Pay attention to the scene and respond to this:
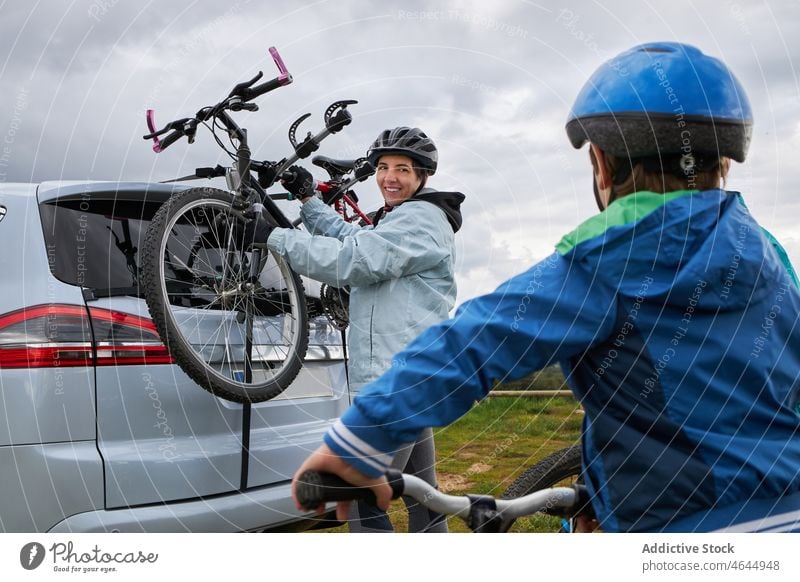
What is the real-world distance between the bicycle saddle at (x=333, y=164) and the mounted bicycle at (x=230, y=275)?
0.47 meters

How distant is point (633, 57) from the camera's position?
1.52 m

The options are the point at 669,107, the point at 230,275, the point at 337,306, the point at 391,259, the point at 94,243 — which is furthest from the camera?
the point at 337,306

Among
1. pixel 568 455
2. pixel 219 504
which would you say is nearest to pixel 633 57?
pixel 568 455

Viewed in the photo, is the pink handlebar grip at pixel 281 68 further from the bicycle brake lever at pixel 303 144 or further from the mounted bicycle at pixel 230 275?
the bicycle brake lever at pixel 303 144

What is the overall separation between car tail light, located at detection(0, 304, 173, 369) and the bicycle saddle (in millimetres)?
1470

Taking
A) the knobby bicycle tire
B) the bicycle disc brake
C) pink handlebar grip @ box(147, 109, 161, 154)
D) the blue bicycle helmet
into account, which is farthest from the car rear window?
the blue bicycle helmet

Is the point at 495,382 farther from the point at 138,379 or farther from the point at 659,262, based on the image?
the point at 138,379

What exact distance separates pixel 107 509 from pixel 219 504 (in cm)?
39

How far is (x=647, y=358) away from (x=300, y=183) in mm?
2130


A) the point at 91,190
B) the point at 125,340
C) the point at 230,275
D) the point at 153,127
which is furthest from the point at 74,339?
the point at 153,127

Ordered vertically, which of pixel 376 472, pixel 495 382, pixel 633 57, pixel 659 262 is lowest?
pixel 376 472

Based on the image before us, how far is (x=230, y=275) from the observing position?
Result: 3053 millimetres

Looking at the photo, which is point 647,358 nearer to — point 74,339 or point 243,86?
point 74,339

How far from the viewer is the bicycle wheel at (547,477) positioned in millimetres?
2928
